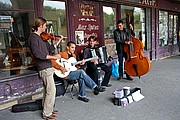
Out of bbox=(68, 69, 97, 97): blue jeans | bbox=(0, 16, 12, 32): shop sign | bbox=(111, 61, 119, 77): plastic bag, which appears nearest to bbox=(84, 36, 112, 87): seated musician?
bbox=(68, 69, 97, 97): blue jeans

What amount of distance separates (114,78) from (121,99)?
1745 millimetres

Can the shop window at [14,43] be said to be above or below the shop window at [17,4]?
below

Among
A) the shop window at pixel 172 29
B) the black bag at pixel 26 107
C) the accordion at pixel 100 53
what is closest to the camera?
the black bag at pixel 26 107

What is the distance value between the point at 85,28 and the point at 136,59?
1385 mm

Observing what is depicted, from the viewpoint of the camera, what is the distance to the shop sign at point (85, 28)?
14.3 ft

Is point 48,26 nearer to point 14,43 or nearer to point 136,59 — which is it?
point 14,43

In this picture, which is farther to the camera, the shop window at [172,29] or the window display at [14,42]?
the shop window at [172,29]

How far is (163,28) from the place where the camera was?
26.1ft

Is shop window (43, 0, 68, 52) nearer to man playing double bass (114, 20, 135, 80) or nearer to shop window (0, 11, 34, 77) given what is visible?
shop window (0, 11, 34, 77)

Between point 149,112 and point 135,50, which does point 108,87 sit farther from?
point 149,112

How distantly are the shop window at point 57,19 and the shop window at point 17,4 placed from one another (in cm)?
44

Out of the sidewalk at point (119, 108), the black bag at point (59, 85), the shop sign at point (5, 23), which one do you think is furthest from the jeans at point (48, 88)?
the shop sign at point (5, 23)

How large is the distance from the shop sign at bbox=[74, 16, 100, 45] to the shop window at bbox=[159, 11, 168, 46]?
381 cm

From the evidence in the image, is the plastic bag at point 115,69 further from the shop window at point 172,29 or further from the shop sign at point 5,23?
the shop window at point 172,29
